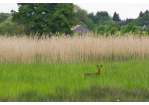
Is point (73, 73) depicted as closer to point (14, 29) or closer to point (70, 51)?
point (70, 51)

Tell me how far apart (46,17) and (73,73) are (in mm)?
18754

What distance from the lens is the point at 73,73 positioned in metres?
5.00

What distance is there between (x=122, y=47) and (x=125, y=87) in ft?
13.4

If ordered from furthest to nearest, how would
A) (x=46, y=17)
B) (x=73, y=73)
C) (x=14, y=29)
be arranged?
(x=14, y=29)
(x=46, y=17)
(x=73, y=73)

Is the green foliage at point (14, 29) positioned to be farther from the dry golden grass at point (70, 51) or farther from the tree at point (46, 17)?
the dry golden grass at point (70, 51)

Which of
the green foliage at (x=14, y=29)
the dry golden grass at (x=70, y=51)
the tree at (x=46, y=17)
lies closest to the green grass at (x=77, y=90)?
the dry golden grass at (x=70, y=51)

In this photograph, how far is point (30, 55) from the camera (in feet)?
23.1

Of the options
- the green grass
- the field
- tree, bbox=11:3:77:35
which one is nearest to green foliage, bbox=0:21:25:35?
tree, bbox=11:3:77:35

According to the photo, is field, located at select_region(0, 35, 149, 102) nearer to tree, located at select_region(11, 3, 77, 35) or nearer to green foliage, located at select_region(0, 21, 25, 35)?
tree, located at select_region(11, 3, 77, 35)

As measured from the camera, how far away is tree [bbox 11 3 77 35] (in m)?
21.3

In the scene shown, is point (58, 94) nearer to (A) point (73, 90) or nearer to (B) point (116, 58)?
(A) point (73, 90)

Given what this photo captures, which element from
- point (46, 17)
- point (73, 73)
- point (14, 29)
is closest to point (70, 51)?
point (73, 73)

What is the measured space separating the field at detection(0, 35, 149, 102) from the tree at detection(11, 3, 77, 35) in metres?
13.7

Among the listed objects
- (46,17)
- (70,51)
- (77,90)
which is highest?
(46,17)
